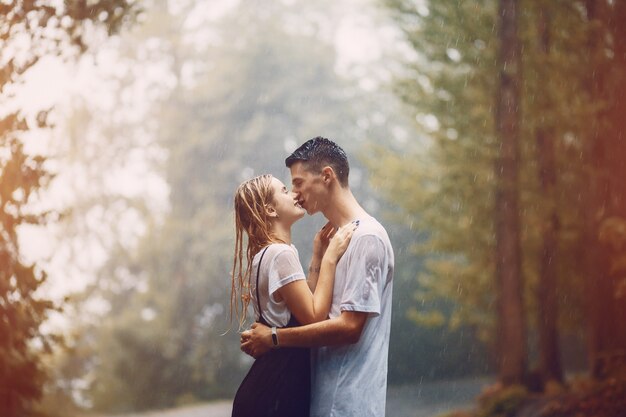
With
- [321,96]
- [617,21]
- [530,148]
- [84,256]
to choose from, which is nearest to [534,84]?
[530,148]

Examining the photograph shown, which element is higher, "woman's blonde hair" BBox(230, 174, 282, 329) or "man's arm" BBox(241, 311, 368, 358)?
"woman's blonde hair" BBox(230, 174, 282, 329)

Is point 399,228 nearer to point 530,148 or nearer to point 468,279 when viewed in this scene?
point 468,279

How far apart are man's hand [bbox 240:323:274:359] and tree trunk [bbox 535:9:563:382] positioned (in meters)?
6.60

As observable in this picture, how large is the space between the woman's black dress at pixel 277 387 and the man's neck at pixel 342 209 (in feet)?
0.89

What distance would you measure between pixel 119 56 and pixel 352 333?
16509mm

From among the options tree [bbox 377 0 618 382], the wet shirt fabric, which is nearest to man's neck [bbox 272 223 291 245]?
the wet shirt fabric

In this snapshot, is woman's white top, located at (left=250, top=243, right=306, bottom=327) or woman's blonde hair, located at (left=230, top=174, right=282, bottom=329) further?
woman's blonde hair, located at (left=230, top=174, right=282, bottom=329)

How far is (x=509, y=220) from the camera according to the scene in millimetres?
8336

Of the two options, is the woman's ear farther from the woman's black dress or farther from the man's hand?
the man's hand

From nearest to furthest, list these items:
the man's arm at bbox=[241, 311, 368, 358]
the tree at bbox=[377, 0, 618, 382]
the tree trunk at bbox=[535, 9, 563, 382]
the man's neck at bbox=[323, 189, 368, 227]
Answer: the man's arm at bbox=[241, 311, 368, 358] < the man's neck at bbox=[323, 189, 368, 227] < the tree at bbox=[377, 0, 618, 382] < the tree trunk at bbox=[535, 9, 563, 382]

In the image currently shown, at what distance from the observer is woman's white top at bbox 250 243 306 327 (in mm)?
2400

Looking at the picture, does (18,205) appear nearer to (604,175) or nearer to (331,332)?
(331,332)

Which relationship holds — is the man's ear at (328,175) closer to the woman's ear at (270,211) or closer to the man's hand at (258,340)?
the woman's ear at (270,211)

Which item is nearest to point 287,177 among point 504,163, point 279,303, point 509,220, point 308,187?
point 504,163
